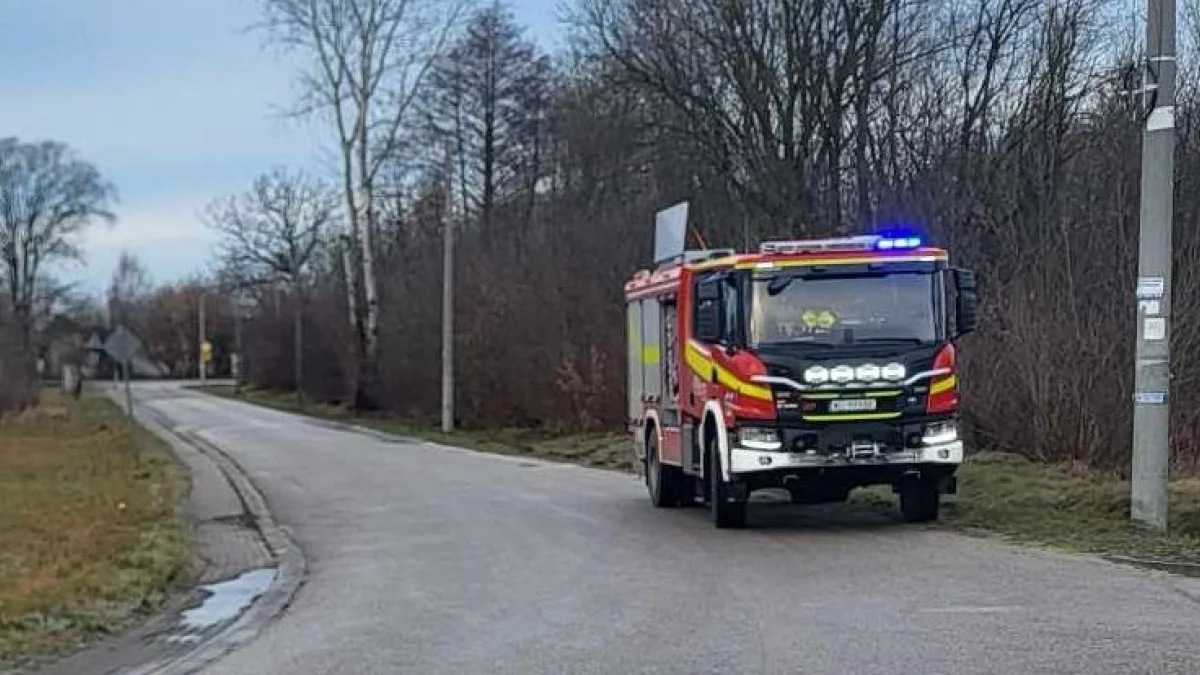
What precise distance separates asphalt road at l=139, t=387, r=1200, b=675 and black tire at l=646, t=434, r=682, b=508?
1.08 feet

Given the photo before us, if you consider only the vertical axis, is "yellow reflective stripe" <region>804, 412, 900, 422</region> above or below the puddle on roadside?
above

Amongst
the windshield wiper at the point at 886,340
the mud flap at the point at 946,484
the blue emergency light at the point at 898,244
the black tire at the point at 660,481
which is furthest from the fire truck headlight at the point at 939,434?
the black tire at the point at 660,481

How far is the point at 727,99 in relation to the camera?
122 feet

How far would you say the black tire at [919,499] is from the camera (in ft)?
52.9

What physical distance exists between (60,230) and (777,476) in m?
98.0

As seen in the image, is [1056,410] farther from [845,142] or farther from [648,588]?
[845,142]

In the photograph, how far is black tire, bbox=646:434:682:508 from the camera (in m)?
19.1

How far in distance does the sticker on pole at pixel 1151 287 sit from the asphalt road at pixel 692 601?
2536mm

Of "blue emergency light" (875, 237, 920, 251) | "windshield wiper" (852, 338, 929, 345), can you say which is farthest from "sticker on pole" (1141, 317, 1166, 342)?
"blue emergency light" (875, 237, 920, 251)

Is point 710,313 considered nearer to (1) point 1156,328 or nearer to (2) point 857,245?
(2) point 857,245

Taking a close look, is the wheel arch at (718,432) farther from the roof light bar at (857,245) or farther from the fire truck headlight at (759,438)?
the roof light bar at (857,245)

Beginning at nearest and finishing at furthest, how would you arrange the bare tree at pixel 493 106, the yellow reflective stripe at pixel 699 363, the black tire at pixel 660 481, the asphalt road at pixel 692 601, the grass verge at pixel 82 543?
the asphalt road at pixel 692 601, the grass verge at pixel 82 543, the yellow reflective stripe at pixel 699 363, the black tire at pixel 660 481, the bare tree at pixel 493 106

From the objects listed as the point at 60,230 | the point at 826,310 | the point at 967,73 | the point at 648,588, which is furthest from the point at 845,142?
the point at 60,230

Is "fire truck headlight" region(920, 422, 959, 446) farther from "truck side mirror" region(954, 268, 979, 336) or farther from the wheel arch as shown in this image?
the wheel arch
